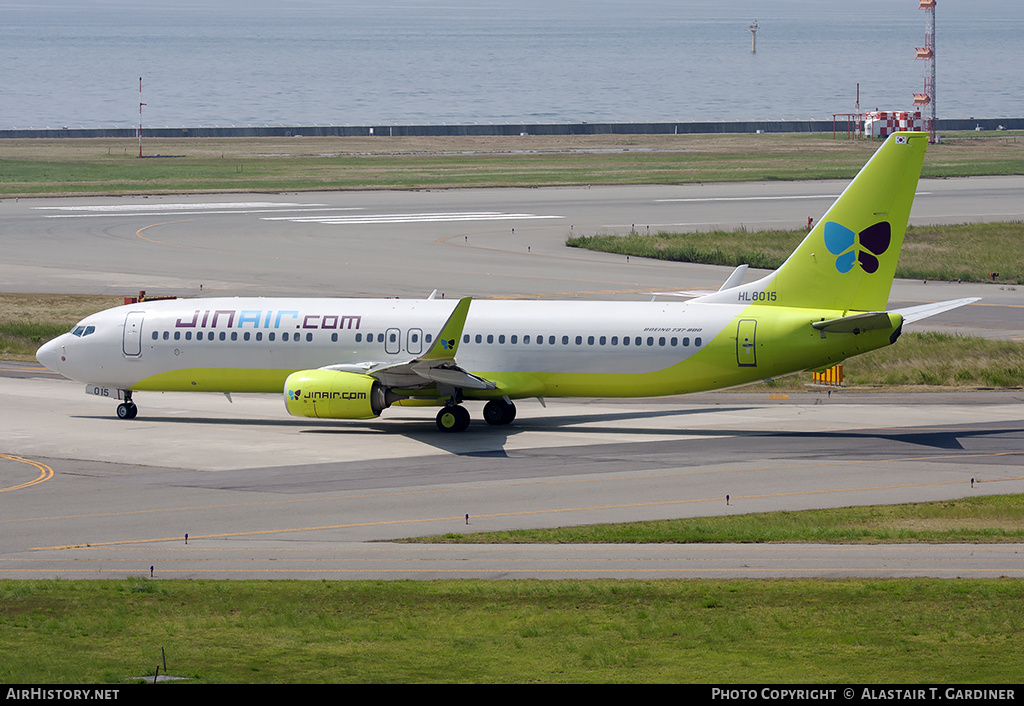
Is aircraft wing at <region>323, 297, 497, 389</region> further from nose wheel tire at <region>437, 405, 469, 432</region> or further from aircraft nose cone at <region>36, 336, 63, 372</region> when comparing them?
aircraft nose cone at <region>36, 336, 63, 372</region>

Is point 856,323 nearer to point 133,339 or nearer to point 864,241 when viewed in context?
point 864,241

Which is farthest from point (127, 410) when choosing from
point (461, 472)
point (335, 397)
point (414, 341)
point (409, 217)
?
point (409, 217)

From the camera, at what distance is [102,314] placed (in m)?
50.2

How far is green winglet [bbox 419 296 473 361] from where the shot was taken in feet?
142

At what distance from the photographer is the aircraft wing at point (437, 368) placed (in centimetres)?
4331

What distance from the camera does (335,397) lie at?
44438mm

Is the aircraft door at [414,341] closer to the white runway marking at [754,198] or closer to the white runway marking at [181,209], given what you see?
the white runway marking at [181,209]

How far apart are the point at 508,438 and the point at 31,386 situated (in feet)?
73.6

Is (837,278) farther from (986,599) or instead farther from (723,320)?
(986,599)

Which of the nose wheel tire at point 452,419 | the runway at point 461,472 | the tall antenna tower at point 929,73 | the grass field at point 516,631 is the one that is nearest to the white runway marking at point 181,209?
the runway at point 461,472

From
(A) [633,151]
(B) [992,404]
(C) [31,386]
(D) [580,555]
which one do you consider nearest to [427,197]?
(A) [633,151]

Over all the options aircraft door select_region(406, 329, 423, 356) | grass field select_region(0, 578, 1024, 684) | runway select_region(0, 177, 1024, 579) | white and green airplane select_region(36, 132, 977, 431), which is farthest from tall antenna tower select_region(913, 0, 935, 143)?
grass field select_region(0, 578, 1024, 684)

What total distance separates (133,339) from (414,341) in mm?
10700

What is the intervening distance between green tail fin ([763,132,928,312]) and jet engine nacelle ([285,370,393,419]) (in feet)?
47.2
